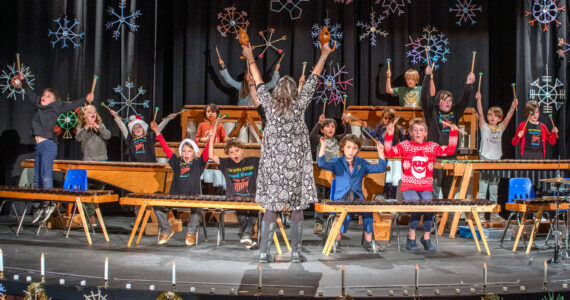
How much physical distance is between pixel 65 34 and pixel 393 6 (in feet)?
17.1

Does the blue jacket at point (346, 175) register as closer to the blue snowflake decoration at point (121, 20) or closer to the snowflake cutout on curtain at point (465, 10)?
the snowflake cutout on curtain at point (465, 10)

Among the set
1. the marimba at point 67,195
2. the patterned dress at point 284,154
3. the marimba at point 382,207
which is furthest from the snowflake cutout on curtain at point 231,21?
the patterned dress at point 284,154

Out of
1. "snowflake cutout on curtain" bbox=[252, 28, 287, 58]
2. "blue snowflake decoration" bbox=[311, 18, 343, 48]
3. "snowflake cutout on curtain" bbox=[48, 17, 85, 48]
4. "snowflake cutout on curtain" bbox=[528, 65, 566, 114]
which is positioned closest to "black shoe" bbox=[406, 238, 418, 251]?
"snowflake cutout on curtain" bbox=[528, 65, 566, 114]

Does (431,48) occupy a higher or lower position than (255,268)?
higher

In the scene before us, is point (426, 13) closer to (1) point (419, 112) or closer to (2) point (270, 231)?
(1) point (419, 112)

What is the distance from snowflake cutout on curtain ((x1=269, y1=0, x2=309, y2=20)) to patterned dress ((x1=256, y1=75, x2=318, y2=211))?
527cm

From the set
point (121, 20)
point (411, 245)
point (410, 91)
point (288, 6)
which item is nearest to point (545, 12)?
point (410, 91)

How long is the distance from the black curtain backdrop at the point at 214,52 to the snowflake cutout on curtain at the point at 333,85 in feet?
0.42

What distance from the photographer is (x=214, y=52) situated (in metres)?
10.4

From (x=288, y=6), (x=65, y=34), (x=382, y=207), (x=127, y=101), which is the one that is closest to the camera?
(x=382, y=207)

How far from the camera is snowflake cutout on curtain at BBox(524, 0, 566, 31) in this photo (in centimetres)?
959

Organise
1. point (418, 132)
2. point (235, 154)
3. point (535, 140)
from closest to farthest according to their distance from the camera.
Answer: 1. point (418, 132)
2. point (235, 154)
3. point (535, 140)

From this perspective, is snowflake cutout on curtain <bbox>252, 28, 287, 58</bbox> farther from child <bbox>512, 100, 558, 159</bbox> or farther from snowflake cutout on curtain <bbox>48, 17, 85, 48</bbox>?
child <bbox>512, 100, 558, 159</bbox>

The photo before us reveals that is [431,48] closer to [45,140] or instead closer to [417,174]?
[417,174]
